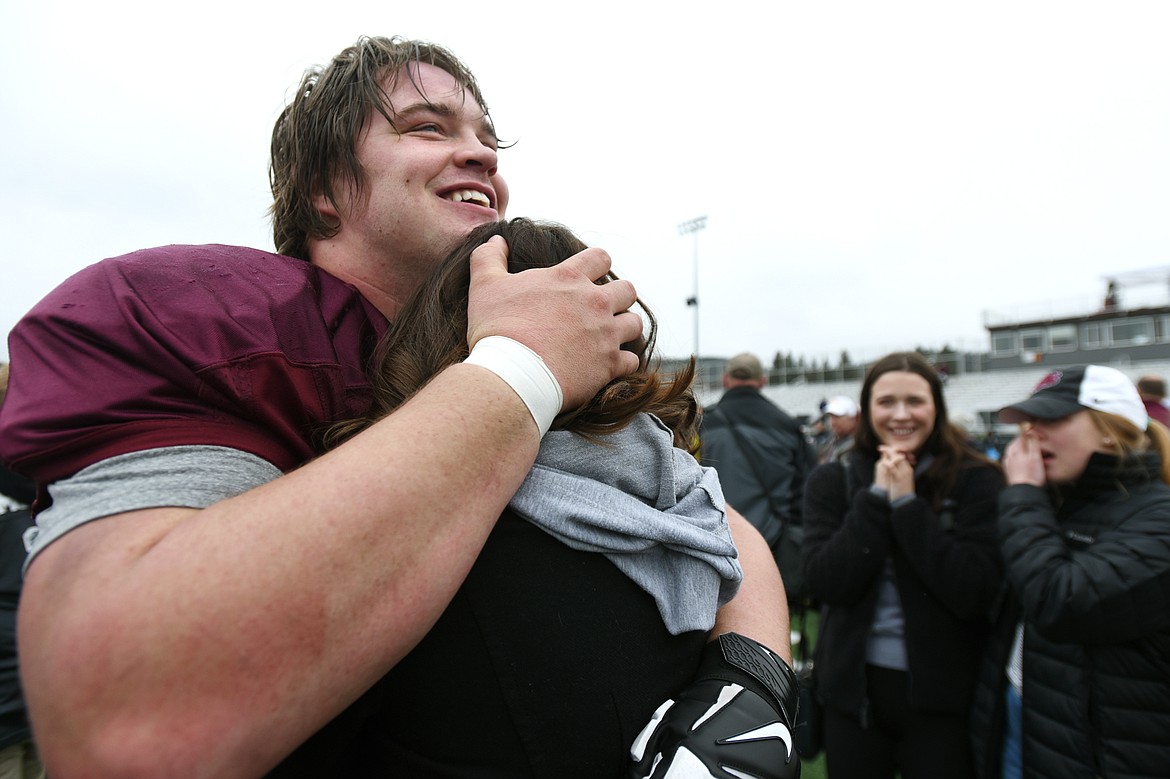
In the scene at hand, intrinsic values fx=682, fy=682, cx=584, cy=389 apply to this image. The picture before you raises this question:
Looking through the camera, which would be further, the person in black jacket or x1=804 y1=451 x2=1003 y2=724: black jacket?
x1=804 y1=451 x2=1003 y2=724: black jacket

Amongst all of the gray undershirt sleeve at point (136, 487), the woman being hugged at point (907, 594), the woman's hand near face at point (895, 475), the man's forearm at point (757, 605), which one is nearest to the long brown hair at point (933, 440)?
the woman being hugged at point (907, 594)

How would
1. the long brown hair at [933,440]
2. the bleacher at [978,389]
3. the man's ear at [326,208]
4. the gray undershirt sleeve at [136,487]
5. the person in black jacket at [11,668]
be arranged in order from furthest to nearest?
the bleacher at [978,389] → the long brown hair at [933,440] → the person in black jacket at [11,668] → the man's ear at [326,208] → the gray undershirt sleeve at [136,487]

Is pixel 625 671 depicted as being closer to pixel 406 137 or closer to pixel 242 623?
pixel 242 623

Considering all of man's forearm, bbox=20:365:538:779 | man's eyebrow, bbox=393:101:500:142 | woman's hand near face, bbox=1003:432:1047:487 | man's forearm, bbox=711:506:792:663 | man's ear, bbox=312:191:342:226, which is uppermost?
man's eyebrow, bbox=393:101:500:142

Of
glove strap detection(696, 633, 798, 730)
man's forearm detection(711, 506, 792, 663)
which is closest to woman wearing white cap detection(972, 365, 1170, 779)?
man's forearm detection(711, 506, 792, 663)

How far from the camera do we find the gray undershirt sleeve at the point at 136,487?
2.45ft

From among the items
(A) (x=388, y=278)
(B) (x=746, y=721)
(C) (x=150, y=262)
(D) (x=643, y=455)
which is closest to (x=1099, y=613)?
(B) (x=746, y=721)

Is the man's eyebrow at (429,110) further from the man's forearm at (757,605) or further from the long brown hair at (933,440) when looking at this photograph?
the long brown hair at (933,440)

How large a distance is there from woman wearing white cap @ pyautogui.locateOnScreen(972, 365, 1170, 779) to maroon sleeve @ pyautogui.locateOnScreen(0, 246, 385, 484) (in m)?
2.36

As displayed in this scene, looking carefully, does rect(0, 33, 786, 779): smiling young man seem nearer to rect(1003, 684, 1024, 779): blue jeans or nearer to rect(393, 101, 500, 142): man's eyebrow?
rect(393, 101, 500, 142): man's eyebrow

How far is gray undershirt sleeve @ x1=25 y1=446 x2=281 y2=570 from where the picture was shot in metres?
0.75

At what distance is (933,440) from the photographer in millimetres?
3262

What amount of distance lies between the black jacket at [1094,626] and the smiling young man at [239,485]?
6.53 feet

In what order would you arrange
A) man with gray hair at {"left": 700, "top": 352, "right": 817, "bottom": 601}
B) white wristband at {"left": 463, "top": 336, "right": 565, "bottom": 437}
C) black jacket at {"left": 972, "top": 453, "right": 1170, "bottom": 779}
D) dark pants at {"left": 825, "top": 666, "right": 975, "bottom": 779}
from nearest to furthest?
white wristband at {"left": 463, "top": 336, "right": 565, "bottom": 437}, black jacket at {"left": 972, "top": 453, "right": 1170, "bottom": 779}, dark pants at {"left": 825, "top": 666, "right": 975, "bottom": 779}, man with gray hair at {"left": 700, "top": 352, "right": 817, "bottom": 601}
